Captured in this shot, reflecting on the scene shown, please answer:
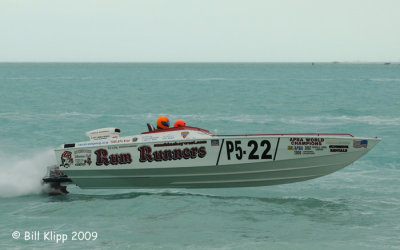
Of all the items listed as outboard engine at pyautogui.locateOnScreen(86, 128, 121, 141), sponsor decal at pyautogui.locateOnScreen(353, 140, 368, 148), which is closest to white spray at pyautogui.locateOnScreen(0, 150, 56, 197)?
outboard engine at pyautogui.locateOnScreen(86, 128, 121, 141)

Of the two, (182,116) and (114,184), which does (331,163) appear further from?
(182,116)

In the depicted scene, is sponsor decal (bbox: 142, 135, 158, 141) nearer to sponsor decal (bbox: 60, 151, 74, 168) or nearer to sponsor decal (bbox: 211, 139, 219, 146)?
sponsor decal (bbox: 211, 139, 219, 146)

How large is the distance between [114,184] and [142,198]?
2.76 feet

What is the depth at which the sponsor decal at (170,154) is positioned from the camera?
1150 cm

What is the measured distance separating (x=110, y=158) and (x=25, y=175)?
2.82 metres

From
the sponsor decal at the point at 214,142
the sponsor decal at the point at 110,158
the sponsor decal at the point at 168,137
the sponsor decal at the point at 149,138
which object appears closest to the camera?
the sponsor decal at the point at 214,142

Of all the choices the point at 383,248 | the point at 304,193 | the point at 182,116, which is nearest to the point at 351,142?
the point at 304,193

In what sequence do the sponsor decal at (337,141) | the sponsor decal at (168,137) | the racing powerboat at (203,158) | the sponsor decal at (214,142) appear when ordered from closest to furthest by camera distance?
the sponsor decal at (337,141) → the racing powerboat at (203,158) → the sponsor decal at (214,142) → the sponsor decal at (168,137)

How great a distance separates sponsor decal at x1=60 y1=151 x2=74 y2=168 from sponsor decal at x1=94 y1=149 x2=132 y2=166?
69 cm

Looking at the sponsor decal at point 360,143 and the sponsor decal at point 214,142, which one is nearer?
the sponsor decal at point 360,143

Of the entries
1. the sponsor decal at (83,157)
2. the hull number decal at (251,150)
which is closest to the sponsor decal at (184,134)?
the hull number decal at (251,150)

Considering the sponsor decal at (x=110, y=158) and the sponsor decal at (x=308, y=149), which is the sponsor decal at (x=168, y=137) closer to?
the sponsor decal at (x=110, y=158)

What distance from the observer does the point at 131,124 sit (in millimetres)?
28859

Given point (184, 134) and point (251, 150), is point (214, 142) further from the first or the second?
point (251, 150)
